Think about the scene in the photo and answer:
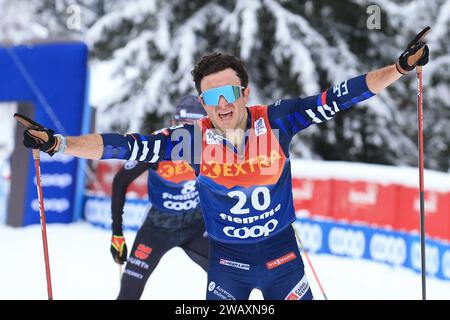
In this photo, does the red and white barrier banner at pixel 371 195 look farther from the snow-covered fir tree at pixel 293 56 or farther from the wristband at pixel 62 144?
the wristband at pixel 62 144

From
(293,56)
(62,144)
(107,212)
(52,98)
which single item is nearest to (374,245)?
(107,212)

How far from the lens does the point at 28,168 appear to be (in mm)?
10969

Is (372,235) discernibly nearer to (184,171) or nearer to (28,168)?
(184,171)

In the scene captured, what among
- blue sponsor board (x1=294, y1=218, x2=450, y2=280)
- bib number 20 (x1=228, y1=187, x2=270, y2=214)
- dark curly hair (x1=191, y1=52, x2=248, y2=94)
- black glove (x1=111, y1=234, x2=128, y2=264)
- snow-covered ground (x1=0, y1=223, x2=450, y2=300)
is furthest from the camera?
blue sponsor board (x1=294, y1=218, x2=450, y2=280)

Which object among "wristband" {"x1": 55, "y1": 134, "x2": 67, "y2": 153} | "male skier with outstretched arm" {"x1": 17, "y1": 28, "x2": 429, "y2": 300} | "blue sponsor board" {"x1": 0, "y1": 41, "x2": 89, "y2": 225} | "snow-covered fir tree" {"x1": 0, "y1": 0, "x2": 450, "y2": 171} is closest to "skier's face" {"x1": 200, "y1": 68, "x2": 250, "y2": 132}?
"male skier with outstretched arm" {"x1": 17, "y1": 28, "x2": 429, "y2": 300}

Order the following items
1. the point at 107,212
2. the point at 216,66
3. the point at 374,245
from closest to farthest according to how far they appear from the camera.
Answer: the point at 216,66
the point at 374,245
the point at 107,212

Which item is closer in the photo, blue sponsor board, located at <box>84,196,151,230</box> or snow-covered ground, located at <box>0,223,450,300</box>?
snow-covered ground, located at <box>0,223,450,300</box>

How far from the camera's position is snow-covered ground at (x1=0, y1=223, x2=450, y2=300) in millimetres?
7227

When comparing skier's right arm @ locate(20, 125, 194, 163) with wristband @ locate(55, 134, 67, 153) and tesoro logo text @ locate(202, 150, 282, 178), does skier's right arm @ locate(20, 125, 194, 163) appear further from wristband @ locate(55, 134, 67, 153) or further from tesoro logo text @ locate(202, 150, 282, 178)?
tesoro logo text @ locate(202, 150, 282, 178)

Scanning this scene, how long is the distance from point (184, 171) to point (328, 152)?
10363 mm

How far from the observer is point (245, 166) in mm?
3432

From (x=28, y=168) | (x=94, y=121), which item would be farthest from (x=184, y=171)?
(x=94, y=121)

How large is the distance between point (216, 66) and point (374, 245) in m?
6.27

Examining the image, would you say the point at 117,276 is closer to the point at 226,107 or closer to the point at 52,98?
the point at 52,98
